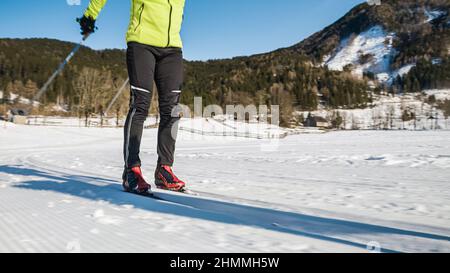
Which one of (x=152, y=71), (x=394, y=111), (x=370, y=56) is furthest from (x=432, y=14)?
(x=152, y=71)

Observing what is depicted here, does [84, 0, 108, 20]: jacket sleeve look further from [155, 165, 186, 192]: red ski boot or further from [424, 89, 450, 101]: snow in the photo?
[424, 89, 450, 101]: snow

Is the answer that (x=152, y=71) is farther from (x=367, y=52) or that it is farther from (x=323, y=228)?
(x=367, y=52)

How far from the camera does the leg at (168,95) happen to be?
8.65 feet

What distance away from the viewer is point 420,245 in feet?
3.93

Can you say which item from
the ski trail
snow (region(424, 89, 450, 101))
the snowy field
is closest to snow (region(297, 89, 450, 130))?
snow (region(424, 89, 450, 101))

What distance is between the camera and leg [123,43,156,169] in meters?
2.48

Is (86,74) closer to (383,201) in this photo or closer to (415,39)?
(383,201)

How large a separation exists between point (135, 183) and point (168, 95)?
0.74 m

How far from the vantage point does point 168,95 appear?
2.67 metres

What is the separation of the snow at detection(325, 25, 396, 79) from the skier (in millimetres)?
174780

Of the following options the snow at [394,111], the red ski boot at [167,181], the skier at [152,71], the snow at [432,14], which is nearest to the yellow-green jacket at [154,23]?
the skier at [152,71]

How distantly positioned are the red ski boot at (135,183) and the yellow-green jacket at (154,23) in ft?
3.12

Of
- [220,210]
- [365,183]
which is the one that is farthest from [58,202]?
[365,183]
